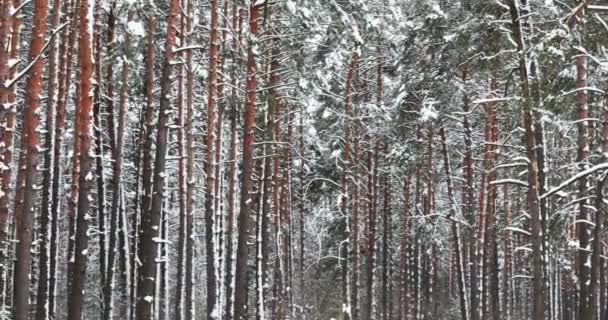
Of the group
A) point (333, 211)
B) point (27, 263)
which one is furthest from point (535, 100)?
point (333, 211)

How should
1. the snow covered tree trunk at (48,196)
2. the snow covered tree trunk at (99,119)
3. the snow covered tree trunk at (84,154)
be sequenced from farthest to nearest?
the snow covered tree trunk at (99,119), the snow covered tree trunk at (48,196), the snow covered tree trunk at (84,154)

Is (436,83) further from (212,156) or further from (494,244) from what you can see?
(494,244)

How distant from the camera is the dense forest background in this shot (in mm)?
11953

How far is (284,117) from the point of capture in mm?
17938

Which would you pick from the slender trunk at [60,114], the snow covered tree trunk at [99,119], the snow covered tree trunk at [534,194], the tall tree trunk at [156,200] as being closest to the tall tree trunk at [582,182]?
the snow covered tree trunk at [534,194]

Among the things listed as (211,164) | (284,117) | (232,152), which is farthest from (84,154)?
(284,117)

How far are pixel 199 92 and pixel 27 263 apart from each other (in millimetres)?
12723

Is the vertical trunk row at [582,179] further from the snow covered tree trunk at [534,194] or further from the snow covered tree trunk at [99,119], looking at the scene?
the snow covered tree trunk at [99,119]

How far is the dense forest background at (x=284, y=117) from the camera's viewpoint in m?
→ 12.0

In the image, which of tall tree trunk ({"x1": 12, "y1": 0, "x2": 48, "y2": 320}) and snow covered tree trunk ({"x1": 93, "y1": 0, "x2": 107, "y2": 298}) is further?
snow covered tree trunk ({"x1": 93, "y1": 0, "x2": 107, "y2": 298})

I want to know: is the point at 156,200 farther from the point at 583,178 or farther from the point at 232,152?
the point at 583,178

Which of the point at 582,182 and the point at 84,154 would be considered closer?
the point at 84,154

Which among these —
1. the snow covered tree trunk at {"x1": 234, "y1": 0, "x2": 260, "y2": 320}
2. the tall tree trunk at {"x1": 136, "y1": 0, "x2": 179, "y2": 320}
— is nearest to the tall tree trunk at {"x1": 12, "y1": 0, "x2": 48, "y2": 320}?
the tall tree trunk at {"x1": 136, "y1": 0, "x2": 179, "y2": 320}

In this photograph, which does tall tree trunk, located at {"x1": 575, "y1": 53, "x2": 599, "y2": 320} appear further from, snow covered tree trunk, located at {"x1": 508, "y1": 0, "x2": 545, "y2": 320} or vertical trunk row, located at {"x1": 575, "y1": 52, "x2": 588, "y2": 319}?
snow covered tree trunk, located at {"x1": 508, "y1": 0, "x2": 545, "y2": 320}
